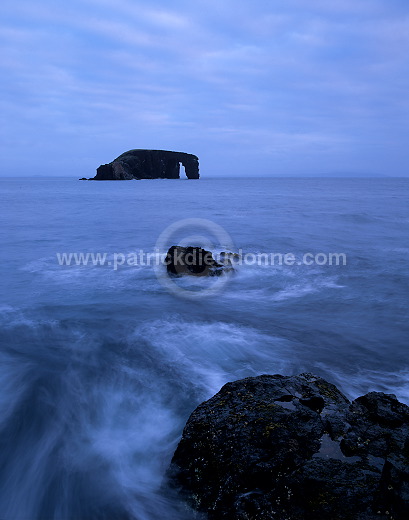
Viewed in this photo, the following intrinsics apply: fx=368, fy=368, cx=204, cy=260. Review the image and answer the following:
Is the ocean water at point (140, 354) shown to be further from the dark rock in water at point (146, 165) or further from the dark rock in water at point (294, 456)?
the dark rock in water at point (146, 165)

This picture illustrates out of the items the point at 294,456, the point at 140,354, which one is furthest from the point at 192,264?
the point at 294,456

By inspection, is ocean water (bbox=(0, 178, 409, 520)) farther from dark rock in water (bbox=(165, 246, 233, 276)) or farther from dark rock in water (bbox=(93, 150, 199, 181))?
dark rock in water (bbox=(93, 150, 199, 181))

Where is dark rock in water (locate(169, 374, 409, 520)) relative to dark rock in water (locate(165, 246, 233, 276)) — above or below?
below

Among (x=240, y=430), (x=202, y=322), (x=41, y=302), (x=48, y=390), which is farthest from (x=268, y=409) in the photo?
(x=41, y=302)

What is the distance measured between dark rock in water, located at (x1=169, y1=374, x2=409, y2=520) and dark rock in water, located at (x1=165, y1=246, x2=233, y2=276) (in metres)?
8.56

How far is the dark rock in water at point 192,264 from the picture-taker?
13766mm

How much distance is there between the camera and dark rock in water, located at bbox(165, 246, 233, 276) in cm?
1377

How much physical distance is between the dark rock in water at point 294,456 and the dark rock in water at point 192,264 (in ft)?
28.1

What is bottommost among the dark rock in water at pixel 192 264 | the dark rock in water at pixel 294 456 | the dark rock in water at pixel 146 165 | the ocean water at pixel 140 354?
the ocean water at pixel 140 354

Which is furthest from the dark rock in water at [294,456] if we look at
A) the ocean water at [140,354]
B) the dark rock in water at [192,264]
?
the dark rock in water at [192,264]

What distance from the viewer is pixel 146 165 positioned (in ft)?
462

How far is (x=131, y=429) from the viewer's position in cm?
595

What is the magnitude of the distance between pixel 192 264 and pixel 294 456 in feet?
32.9

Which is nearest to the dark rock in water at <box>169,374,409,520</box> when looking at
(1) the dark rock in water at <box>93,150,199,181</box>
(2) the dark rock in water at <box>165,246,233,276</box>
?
(2) the dark rock in water at <box>165,246,233,276</box>
